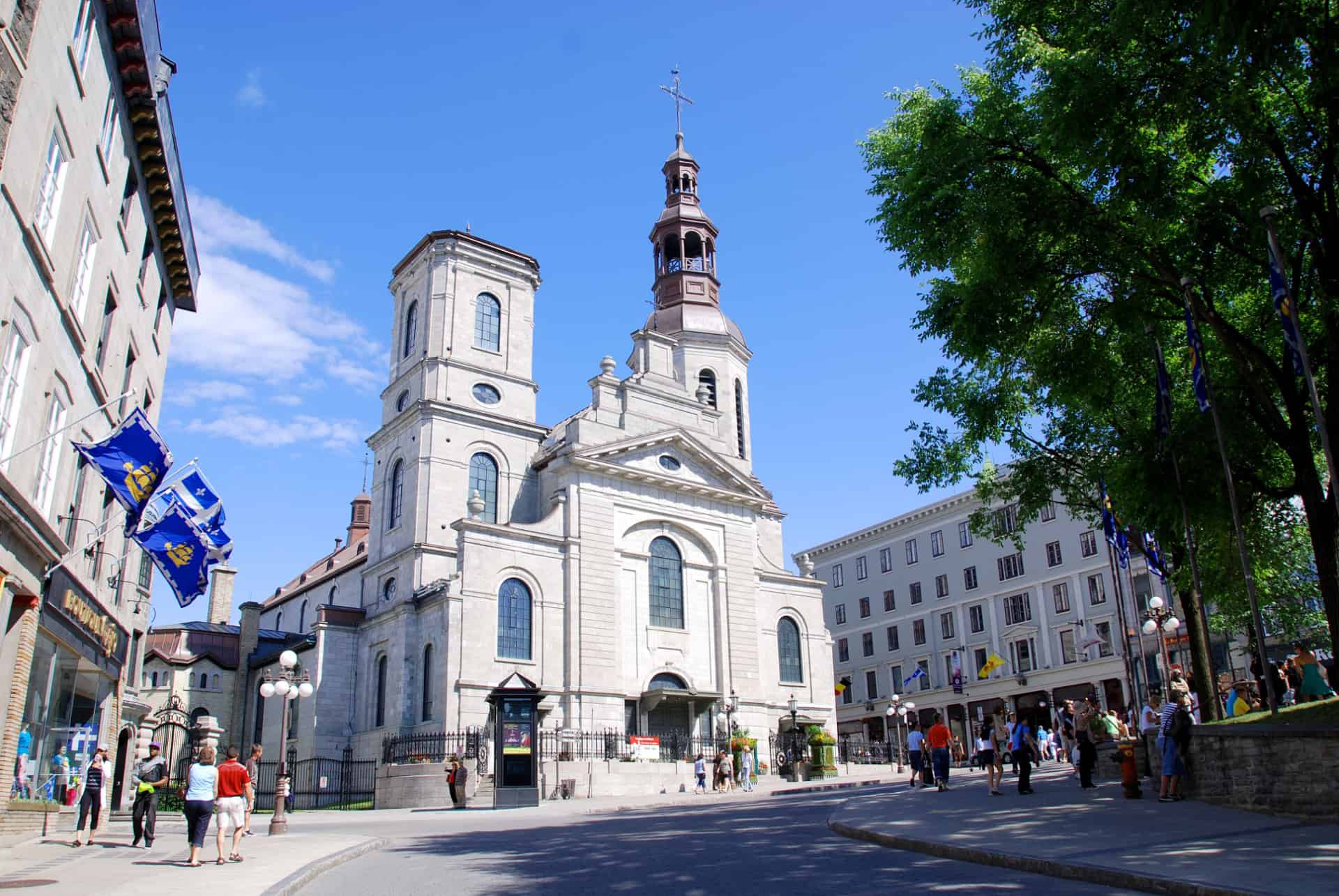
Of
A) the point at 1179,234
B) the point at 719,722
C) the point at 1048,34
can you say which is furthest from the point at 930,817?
the point at 719,722

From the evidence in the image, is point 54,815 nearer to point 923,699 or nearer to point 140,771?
point 140,771

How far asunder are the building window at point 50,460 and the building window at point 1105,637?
149 feet

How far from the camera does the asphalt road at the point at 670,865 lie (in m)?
10.4

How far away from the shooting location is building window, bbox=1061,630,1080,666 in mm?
51844

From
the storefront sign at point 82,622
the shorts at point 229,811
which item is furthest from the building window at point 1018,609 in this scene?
the shorts at point 229,811

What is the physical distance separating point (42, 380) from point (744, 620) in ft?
105

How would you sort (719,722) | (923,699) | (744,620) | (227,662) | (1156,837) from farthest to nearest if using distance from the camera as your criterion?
(923,699)
(227,662)
(744,620)
(719,722)
(1156,837)

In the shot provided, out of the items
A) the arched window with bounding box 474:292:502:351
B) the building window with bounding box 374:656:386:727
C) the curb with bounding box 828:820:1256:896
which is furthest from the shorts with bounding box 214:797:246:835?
the arched window with bounding box 474:292:502:351

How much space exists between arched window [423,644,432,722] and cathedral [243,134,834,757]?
0.49 ft

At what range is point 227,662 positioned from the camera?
5347 centimetres

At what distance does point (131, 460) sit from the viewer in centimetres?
1720

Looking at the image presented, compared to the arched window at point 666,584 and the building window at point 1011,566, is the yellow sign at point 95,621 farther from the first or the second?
the building window at point 1011,566

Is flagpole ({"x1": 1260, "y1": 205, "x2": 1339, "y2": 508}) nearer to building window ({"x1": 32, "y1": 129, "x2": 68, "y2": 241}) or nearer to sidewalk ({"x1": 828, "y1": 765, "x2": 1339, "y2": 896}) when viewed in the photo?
sidewalk ({"x1": 828, "y1": 765, "x2": 1339, "y2": 896})

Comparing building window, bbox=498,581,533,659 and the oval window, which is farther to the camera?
the oval window
